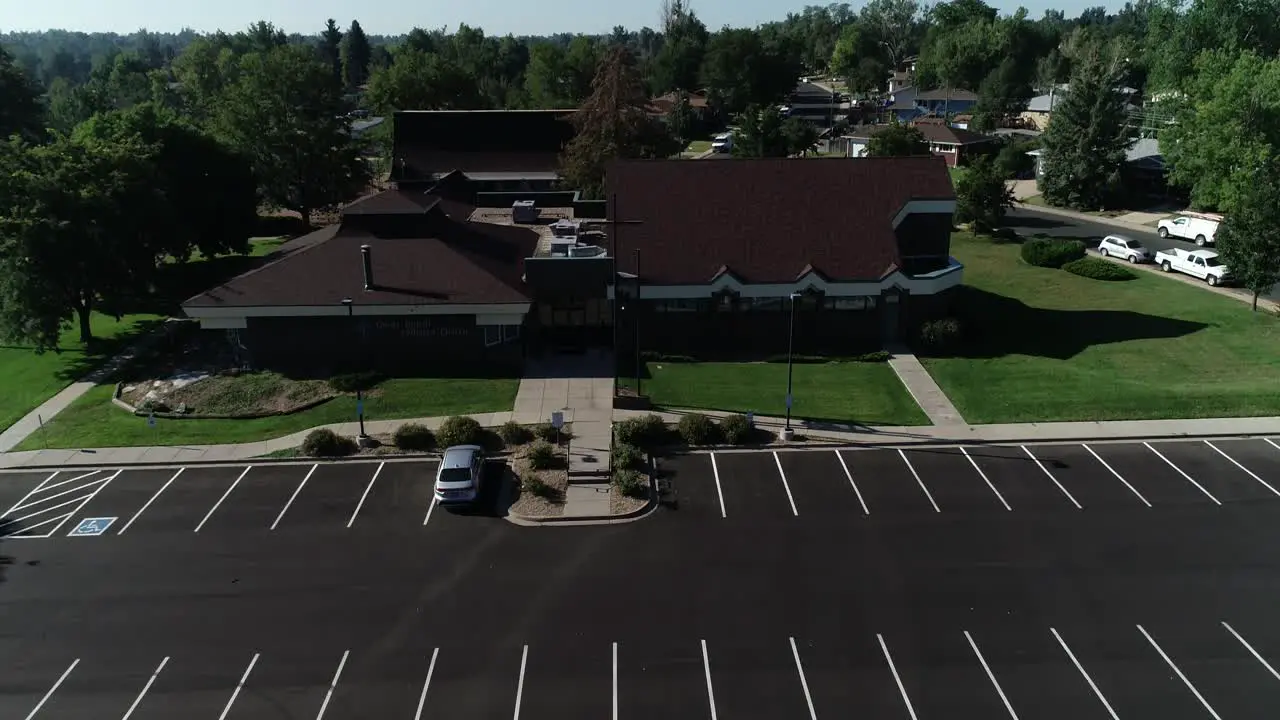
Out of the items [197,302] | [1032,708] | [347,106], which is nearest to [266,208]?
[347,106]

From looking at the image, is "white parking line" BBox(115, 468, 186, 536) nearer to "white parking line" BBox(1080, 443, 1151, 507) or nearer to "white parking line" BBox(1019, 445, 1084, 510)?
"white parking line" BBox(1019, 445, 1084, 510)

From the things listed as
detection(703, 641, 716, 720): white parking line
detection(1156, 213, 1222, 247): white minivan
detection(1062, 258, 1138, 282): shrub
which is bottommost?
detection(703, 641, 716, 720): white parking line

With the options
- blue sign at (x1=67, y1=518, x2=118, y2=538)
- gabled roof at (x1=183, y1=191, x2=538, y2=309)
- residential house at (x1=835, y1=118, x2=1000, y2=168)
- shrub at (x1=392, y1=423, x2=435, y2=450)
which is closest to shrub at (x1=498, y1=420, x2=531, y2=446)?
shrub at (x1=392, y1=423, x2=435, y2=450)

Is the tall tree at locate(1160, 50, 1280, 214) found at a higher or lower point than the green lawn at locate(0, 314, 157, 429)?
higher

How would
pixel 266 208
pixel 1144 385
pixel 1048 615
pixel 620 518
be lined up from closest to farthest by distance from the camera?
pixel 1048 615 < pixel 620 518 < pixel 1144 385 < pixel 266 208

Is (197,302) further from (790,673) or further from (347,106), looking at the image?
(347,106)

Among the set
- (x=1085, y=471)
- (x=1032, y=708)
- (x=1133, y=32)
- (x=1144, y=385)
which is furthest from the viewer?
(x=1133, y=32)

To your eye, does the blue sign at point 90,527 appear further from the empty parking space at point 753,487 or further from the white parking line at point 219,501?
the empty parking space at point 753,487
